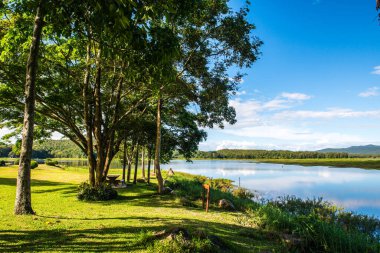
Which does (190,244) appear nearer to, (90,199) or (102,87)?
(90,199)

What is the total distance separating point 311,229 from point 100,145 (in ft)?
50.6

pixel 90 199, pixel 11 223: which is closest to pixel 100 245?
pixel 11 223

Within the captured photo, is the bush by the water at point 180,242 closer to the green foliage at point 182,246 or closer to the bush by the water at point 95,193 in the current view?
→ the green foliage at point 182,246

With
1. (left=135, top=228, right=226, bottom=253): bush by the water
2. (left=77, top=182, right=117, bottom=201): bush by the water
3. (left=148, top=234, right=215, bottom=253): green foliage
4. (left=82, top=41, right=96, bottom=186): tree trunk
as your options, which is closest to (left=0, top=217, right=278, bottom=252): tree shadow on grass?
(left=135, top=228, right=226, bottom=253): bush by the water

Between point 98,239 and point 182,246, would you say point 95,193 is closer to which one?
point 98,239

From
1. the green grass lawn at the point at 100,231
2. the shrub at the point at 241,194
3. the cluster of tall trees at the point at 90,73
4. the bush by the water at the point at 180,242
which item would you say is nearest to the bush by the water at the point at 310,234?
the green grass lawn at the point at 100,231

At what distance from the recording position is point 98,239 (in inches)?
347

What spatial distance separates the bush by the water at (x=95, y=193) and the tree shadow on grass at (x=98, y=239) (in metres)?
8.76

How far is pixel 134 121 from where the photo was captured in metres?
26.7

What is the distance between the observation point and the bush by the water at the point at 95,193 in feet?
62.4

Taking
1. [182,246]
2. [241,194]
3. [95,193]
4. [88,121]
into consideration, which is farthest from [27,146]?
[241,194]

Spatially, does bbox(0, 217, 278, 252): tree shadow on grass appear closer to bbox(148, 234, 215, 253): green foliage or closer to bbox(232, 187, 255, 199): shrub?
bbox(148, 234, 215, 253): green foliage

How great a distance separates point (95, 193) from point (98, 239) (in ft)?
36.8

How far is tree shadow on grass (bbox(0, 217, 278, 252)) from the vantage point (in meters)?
7.89
